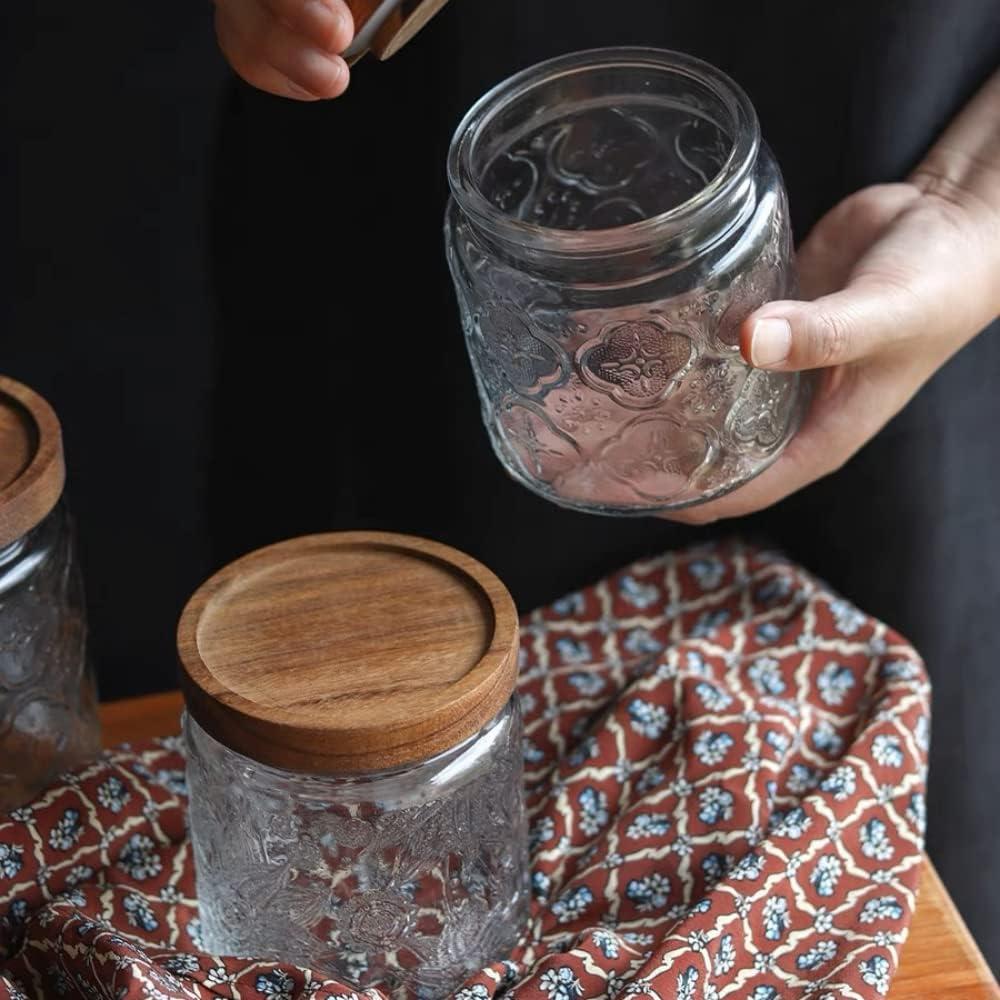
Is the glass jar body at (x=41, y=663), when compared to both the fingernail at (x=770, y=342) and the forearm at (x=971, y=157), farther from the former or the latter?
the forearm at (x=971, y=157)

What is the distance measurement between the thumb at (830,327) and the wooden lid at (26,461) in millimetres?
340

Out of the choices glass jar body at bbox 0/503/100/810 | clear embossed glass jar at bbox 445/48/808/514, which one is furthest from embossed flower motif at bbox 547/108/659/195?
glass jar body at bbox 0/503/100/810

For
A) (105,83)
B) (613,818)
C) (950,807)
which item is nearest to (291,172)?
(105,83)

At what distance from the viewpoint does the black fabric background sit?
905mm

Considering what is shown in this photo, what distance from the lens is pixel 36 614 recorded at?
2.72 feet

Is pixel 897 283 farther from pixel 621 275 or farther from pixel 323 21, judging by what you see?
pixel 323 21

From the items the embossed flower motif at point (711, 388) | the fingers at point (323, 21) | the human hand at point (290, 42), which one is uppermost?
the fingers at point (323, 21)

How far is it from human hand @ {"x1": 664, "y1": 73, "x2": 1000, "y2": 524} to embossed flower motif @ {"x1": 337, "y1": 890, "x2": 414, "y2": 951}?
25 centimetres

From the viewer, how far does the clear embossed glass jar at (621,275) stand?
709 mm

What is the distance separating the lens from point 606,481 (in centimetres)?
77

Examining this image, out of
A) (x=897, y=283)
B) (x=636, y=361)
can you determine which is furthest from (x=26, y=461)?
(x=897, y=283)

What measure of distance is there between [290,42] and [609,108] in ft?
0.59

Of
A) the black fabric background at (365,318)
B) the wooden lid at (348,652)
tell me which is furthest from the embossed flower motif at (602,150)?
the wooden lid at (348,652)

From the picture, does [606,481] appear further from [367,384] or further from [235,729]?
[367,384]
